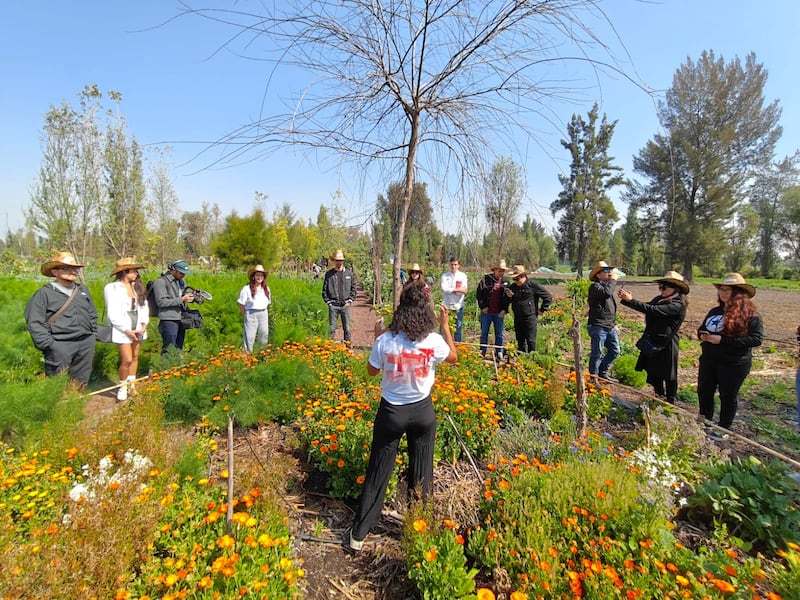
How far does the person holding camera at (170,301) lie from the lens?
4547 mm

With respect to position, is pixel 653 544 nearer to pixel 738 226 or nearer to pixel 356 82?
pixel 356 82

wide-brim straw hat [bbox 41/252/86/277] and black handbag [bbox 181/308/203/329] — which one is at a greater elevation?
wide-brim straw hat [bbox 41/252/86/277]

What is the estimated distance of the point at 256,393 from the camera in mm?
3412

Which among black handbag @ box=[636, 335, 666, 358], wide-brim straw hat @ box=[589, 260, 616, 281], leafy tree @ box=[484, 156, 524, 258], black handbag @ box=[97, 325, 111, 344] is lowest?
black handbag @ box=[636, 335, 666, 358]

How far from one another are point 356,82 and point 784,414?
20.6 feet

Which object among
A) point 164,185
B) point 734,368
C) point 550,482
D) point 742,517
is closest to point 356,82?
A: point 550,482

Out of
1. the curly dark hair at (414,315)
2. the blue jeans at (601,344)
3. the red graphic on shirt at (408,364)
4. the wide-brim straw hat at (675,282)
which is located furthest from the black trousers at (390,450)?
the blue jeans at (601,344)

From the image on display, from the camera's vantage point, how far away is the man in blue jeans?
5074 mm

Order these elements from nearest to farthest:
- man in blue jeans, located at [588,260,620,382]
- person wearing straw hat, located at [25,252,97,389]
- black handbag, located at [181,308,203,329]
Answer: person wearing straw hat, located at [25,252,97,389]
black handbag, located at [181,308,203,329]
man in blue jeans, located at [588,260,620,382]

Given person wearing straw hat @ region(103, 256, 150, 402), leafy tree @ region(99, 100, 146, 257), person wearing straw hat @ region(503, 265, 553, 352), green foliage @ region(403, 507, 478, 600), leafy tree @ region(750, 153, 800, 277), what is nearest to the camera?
green foliage @ region(403, 507, 478, 600)

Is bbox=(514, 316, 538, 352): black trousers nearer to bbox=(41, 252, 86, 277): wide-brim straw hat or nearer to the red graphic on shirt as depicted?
the red graphic on shirt

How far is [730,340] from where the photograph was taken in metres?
3.52

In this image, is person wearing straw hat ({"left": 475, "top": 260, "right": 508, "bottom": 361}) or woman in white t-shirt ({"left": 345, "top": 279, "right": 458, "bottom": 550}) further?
person wearing straw hat ({"left": 475, "top": 260, "right": 508, "bottom": 361})

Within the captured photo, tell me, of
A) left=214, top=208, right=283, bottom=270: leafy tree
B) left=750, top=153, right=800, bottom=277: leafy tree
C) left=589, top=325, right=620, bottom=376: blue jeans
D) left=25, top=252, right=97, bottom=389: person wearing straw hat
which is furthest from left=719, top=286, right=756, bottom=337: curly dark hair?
left=750, top=153, right=800, bottom=277: leafy tree
